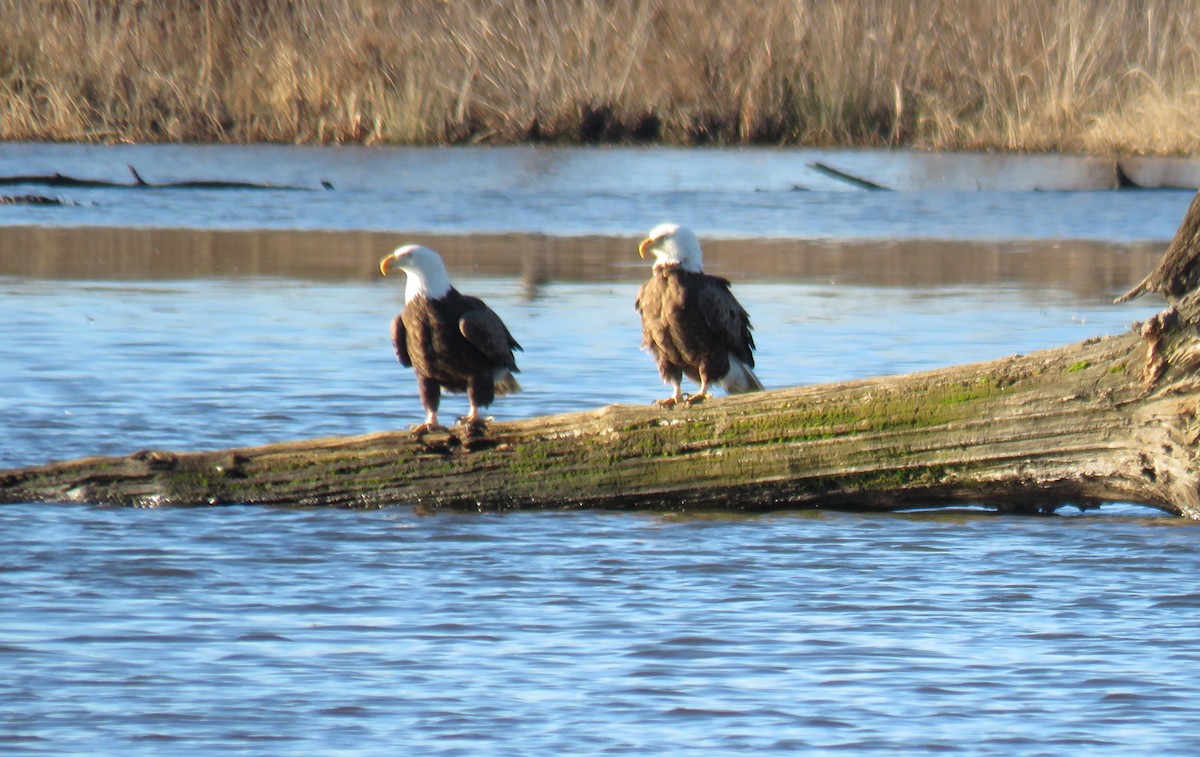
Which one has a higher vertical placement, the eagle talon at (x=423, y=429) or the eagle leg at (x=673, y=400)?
the eagle leg at (x=673, y=400)

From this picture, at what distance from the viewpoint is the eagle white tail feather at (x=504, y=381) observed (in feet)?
21.6

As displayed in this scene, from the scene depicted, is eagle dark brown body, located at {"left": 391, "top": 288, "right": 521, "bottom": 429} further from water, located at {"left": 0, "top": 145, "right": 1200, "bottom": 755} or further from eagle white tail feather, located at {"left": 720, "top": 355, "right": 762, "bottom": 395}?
eagle white tail feather, located at {"left": 720, "top": 355, "right": 762, "bottom": 395}

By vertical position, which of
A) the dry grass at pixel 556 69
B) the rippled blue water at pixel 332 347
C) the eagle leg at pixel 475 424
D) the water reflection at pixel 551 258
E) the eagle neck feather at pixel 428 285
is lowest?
the rippled blue water at pixel 332 347

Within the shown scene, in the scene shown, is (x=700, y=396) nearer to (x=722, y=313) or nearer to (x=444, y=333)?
(x=722, y=313)

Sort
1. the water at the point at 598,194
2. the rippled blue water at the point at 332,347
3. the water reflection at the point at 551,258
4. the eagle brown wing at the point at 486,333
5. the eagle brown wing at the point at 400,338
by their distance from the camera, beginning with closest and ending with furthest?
the eagle brown wing at the point at 486,333 → the eagle brown wing at the point at 400,338 → the rippled blue water at the point at 332,347 → the water reflection at the point at 551,258 → the water at the point at 598,194

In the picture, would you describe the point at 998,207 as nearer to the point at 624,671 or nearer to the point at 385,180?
the point at 385,180

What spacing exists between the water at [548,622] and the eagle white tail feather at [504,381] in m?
0.60

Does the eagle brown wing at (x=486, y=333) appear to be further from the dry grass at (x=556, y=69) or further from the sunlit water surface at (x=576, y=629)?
the dry grass at (x=556, y=69)

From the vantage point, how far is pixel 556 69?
19.8 metres

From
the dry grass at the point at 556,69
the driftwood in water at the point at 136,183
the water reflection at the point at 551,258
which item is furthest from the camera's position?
the dry grass at the point at 556,69

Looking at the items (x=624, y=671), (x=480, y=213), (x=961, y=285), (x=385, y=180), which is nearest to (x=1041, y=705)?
(x=624, y=671)

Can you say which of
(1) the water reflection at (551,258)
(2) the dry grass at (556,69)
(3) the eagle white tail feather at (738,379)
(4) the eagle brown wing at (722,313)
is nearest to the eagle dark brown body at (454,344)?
(4) the eagle brown wing at (722,313)

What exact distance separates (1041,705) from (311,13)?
16171 millimetres

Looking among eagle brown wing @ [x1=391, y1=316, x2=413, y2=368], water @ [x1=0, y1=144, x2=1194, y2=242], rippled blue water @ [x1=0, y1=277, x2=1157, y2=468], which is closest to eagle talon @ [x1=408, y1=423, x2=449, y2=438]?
eagle brown wing @ [x1=391, y1=316, x2=413, y2=368]
